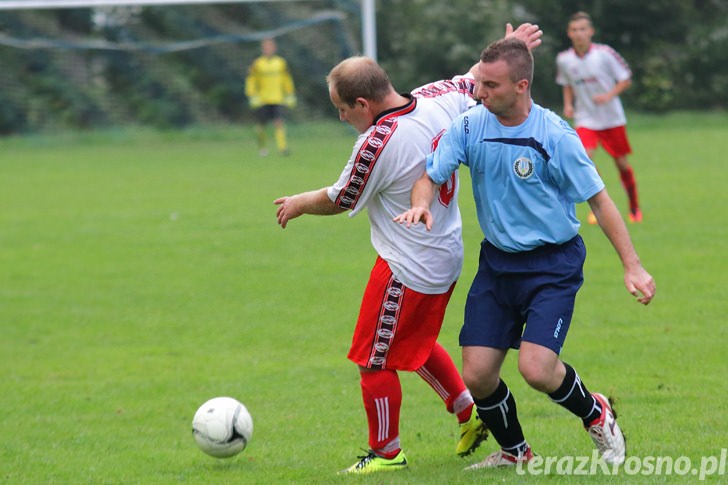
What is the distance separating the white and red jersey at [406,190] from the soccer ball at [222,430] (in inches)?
44.1

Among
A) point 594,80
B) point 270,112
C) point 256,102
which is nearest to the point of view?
point 594,80

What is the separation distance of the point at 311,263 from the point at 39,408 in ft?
14.8

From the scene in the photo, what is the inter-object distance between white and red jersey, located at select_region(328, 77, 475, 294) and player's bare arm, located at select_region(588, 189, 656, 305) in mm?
679

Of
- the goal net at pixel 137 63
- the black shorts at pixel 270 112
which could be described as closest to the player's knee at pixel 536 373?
the black shorts at pixel 270 112

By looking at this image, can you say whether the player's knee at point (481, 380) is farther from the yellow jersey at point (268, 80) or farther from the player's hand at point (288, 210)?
the yellow jersey at point (268, 80)

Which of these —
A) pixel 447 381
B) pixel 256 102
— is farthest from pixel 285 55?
pixel 447 381

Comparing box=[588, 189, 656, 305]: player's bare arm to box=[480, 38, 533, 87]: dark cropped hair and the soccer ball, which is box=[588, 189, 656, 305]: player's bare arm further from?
the soccer ball

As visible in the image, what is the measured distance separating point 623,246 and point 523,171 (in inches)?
19.7

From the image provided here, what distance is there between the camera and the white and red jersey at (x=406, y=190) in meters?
4.57

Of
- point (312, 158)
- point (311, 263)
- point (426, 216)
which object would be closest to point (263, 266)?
point (311, 263)

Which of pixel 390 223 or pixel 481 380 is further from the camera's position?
pixel 390 223

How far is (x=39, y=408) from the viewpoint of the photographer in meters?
6.59

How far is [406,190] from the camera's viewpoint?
4.66 m

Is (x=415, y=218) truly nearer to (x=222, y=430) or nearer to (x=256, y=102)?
(x=222, y=430)
